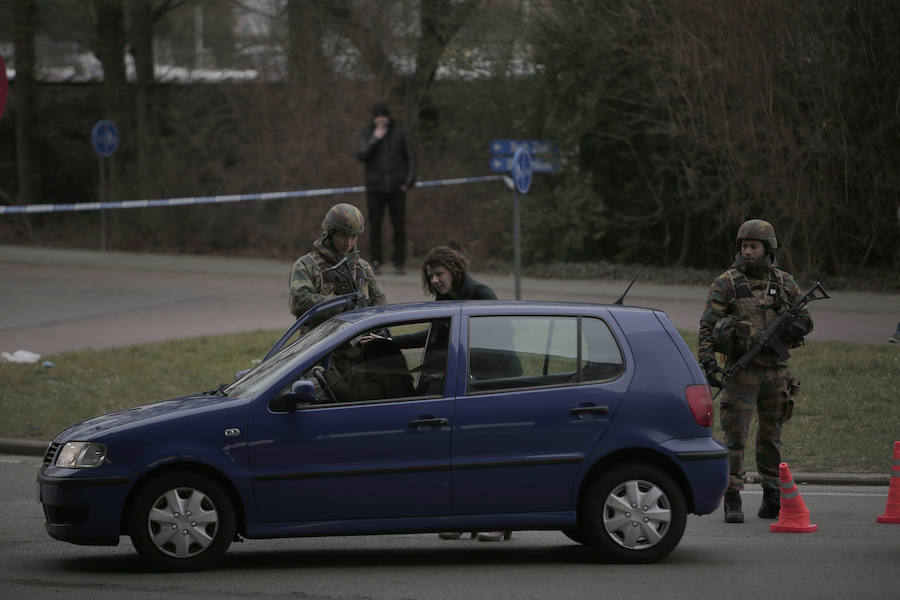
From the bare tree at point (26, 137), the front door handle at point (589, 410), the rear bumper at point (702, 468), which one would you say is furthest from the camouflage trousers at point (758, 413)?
the bare tree at point (26, 137)

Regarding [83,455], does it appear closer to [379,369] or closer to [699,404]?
[379,369]

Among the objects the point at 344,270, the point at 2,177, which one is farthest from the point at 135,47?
the point at 344,270

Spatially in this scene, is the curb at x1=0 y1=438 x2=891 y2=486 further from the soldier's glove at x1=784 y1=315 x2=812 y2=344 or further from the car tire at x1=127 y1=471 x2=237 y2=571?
the car tire at x1=127 y1=471 x2=237 y2=571

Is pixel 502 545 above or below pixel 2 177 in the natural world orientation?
below

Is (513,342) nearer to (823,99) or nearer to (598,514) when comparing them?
(598,514)

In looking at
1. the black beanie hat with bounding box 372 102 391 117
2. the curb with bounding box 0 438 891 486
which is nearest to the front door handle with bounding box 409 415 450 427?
the curb with bounding box 0 438 891 486

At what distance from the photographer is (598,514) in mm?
7473

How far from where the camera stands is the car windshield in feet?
24.6

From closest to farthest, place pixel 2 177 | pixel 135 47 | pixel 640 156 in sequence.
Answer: pixel 640 156, pixel 135 47, pixel 2 177

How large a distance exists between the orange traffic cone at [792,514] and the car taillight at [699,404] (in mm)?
1172

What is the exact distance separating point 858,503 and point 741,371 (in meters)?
1.64

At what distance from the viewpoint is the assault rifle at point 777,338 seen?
855cm

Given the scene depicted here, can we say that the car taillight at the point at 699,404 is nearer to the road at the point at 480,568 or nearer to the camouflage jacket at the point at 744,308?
the road at the point at 480,568

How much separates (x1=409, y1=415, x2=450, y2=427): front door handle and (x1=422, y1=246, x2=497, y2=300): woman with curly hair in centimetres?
135
